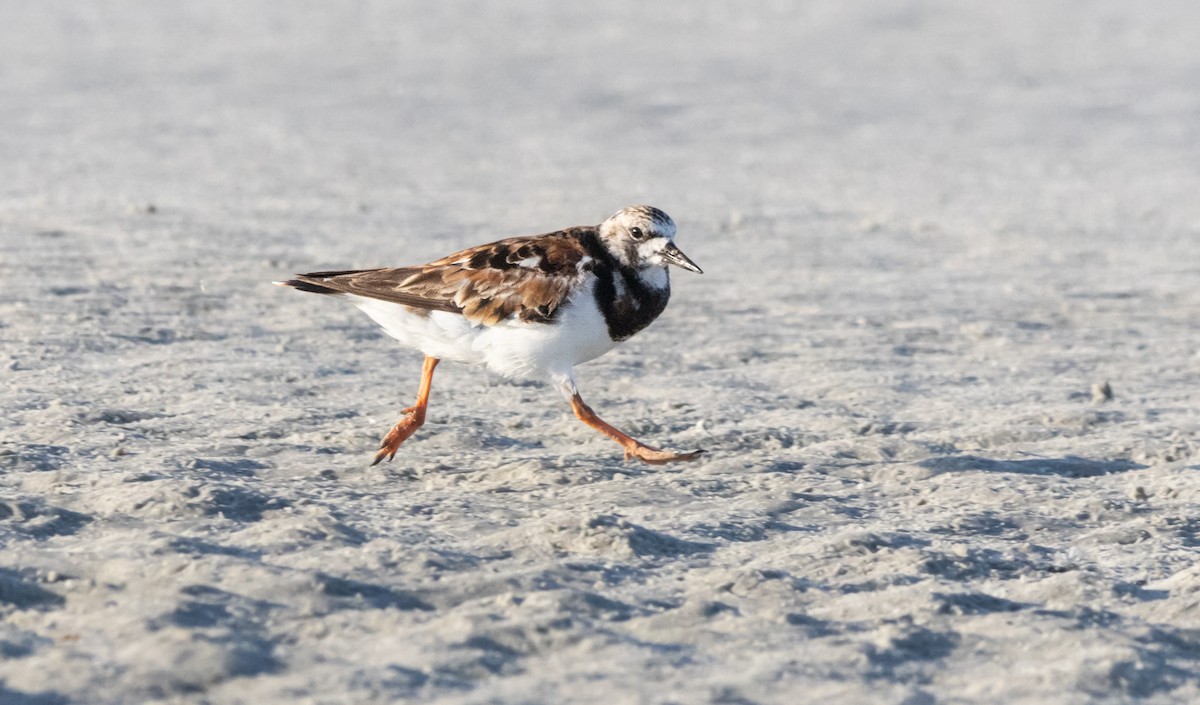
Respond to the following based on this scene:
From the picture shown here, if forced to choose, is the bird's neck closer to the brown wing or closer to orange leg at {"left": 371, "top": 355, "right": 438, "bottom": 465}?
the brown wing

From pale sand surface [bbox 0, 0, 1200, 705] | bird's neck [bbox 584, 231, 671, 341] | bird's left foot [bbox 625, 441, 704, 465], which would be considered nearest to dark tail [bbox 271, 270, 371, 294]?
pale sand surface [bbox 0, 0, 1200, 705]

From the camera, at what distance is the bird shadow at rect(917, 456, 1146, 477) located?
21.1ft

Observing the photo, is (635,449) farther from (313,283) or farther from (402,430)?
(313,283)

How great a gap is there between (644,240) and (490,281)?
2.17 feet

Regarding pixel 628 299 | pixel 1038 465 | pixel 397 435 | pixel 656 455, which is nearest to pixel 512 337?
pixel 628 299

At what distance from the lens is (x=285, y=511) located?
5.49 metres

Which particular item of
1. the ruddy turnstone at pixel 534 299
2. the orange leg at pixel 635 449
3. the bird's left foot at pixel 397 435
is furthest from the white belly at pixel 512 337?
the bird's left foot at pixel 397 435

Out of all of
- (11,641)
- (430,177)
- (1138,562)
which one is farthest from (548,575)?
(430,177)

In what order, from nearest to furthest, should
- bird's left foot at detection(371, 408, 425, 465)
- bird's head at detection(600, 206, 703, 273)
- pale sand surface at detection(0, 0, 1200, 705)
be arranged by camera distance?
pale sand surface at detection(0, 0, 1200, 705), bird's left foot at detection(371, 408, 425, 465), bird's head at detection(600, 206, 703, 273)

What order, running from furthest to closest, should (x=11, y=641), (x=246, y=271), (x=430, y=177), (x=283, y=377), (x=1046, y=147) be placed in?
Result: 1. (x=1046, y=147)
2. (x=430, y=177)
3. (x=246, y=271)
4. (x=283, y=377)
5. (x=11, y=641)

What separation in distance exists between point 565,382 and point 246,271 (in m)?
3.72

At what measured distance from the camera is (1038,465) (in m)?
6.53

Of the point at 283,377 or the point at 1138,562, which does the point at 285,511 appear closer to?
the point at 283,377

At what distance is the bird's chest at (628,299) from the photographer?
6.41 m
